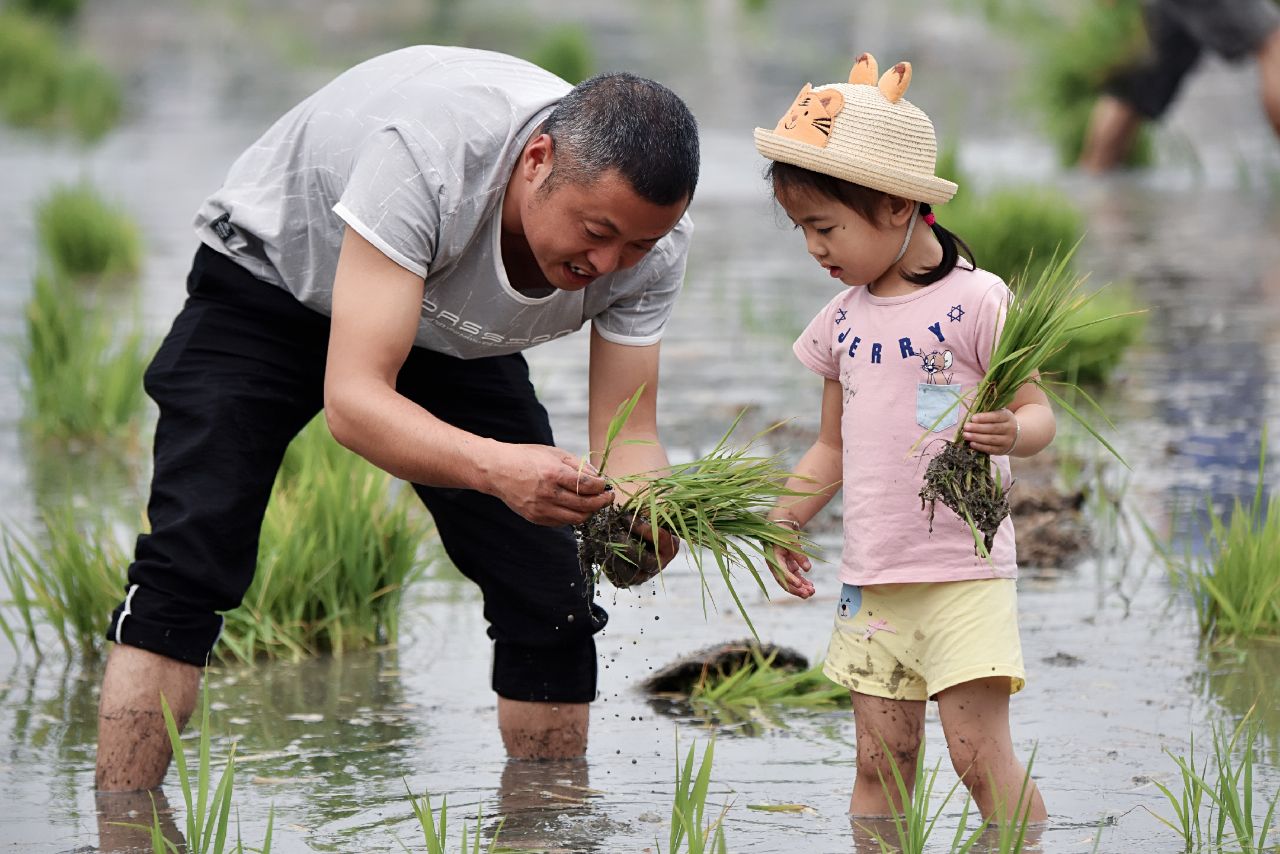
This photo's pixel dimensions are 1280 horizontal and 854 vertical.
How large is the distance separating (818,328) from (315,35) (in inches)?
810

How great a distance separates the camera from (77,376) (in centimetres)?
650

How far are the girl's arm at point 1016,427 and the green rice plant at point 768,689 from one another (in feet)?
3.48

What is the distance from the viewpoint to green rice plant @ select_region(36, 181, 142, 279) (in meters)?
9.68

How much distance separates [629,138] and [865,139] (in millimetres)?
405

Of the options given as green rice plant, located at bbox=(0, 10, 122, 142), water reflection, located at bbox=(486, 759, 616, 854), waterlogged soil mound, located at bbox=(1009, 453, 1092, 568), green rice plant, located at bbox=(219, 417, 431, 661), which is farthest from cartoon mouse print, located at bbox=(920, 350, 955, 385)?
green rice plant, located at bbox=(0, 10, 122, 142)

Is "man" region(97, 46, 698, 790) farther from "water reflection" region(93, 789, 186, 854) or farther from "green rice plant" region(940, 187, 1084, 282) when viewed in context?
"green rice plant" region(940, 187, 1084, 282)

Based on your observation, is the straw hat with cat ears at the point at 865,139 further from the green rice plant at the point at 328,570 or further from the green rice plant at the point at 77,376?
the green rice plant at the point at 77,376

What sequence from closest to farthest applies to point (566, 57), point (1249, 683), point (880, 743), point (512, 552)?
point (880, 743), point (512, 552), point (1249, 683), point (566, 57)

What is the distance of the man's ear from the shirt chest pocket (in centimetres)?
74

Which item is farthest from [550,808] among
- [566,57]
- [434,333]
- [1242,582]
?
[566,57]

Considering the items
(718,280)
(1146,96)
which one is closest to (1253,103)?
(1146,96)

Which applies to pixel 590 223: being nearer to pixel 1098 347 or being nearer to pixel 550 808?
pixel 550 808

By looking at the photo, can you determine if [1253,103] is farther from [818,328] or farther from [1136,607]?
[818,328]

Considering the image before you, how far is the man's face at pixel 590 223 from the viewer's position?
312 cm
